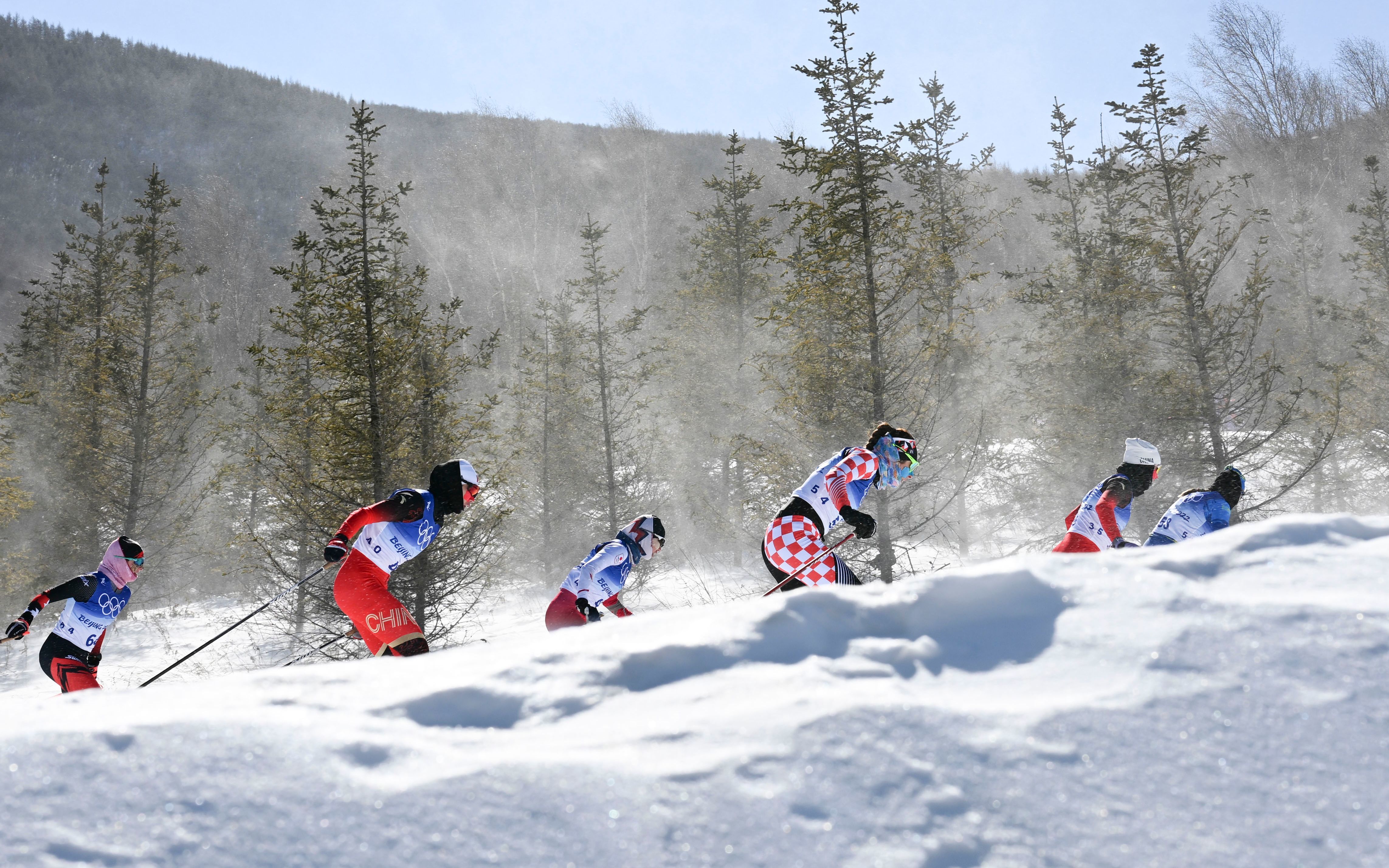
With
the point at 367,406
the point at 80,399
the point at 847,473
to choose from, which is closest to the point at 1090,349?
the point at 847,473

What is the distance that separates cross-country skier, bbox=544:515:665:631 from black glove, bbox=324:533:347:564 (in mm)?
1871

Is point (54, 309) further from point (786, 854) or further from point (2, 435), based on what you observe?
point (786, 854)

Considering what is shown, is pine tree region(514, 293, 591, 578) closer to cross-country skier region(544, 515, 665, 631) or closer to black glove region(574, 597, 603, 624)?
cross-country skier region(544, 515, 665, 631)

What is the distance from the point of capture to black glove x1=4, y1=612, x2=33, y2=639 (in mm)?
6551

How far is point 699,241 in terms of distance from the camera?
25672 millimetres

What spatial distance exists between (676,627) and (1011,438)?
2380cm

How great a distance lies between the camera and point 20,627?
6773 mm

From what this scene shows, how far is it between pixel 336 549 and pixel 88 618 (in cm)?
347

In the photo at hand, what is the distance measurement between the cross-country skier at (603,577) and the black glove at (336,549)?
1.87 m

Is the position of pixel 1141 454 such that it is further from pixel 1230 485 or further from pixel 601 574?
pixel 601 574

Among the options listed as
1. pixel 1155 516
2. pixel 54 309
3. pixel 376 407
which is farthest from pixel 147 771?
pixel 54 309

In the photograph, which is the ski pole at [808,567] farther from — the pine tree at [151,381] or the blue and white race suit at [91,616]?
the pine tree at [151,381]

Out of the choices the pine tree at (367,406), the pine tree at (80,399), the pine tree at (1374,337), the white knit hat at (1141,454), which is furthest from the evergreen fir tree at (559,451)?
the pine tree at (1374,337)

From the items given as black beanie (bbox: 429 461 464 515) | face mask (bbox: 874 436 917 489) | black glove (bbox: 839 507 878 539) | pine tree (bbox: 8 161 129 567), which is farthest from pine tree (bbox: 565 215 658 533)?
black glove (bbox: 839 507 878 539)
